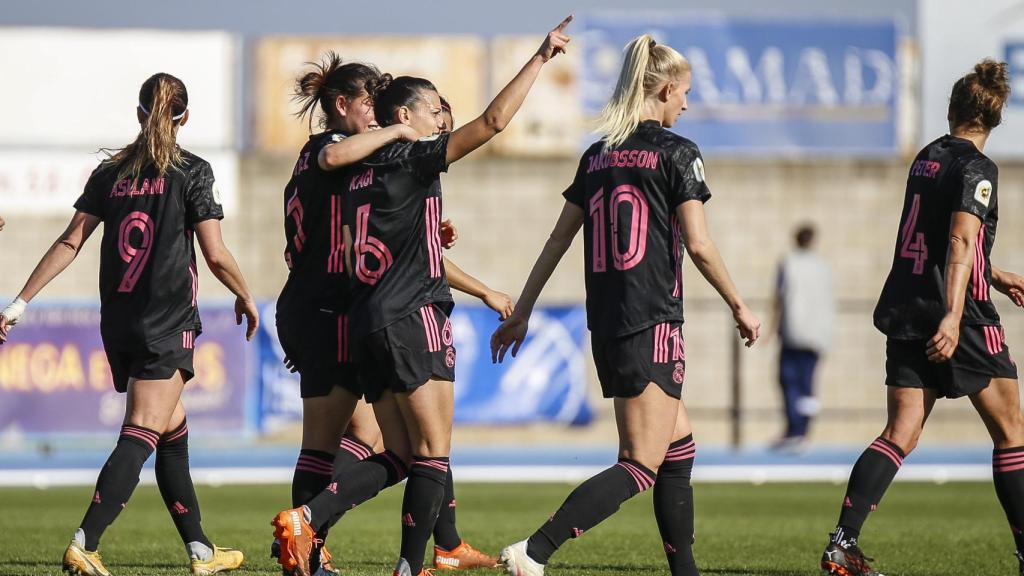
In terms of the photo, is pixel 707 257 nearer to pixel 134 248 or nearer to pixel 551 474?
pixel 134 248

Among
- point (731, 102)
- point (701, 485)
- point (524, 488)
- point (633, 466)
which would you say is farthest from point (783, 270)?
point (633, 466)

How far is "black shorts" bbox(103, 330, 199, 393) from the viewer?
6.11 metres

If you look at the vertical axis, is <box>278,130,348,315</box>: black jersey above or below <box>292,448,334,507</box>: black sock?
above

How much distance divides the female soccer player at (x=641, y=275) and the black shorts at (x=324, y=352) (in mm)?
841

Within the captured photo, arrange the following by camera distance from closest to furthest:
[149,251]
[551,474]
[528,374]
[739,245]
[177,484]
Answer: [149,251] → [177,484] → [551,474] → [528,374] → [739,245]

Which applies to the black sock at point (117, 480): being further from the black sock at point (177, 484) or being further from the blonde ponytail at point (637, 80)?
the blonde ponytail at point (637, 80)

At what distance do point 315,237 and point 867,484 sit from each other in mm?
2438

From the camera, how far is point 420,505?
17.6 feet

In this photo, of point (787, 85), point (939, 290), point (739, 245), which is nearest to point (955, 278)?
point (939, 290)

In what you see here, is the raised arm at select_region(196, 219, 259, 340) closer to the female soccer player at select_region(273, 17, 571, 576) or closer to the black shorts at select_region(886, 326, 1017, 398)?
the female soccer player at select_region(273, 17, 571, 576)

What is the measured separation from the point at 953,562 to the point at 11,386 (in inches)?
485

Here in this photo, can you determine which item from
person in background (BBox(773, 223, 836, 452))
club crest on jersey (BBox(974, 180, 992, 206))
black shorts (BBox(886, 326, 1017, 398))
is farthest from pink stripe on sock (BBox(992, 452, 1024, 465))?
person in background (BBox(773, 223, 836, 452))

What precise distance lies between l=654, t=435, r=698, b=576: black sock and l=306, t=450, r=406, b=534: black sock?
99cm

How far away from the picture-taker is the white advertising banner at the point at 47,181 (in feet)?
68.6
